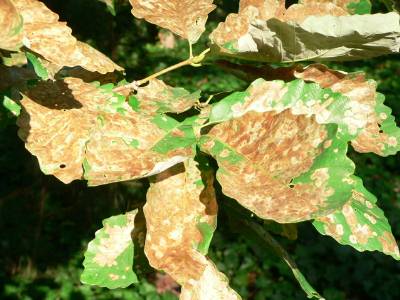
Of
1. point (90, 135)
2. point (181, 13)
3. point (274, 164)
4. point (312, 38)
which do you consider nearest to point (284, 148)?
point (274, 164)

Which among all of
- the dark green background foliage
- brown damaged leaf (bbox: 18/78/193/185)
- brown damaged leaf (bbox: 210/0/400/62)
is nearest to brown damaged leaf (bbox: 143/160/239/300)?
brown damaged leaf (bbox: 18/78/193/185)

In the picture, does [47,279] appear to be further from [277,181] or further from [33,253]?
[277,181]

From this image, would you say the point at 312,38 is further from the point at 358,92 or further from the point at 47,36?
the point at 47,36

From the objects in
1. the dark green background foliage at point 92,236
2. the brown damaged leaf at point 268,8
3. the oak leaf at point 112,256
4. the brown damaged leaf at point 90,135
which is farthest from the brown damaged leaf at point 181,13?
the dark green background foliage at point 92,236

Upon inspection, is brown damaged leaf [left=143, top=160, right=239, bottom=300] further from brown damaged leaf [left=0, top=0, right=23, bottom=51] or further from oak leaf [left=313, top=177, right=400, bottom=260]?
brown damaged leaf [left=0, top=0, right=23, bottom=51]

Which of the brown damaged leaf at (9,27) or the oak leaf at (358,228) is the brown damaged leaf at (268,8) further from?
the brown damaged leaf at (9,27)

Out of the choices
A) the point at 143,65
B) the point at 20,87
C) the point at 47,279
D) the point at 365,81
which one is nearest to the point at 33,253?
the point at 47,279
